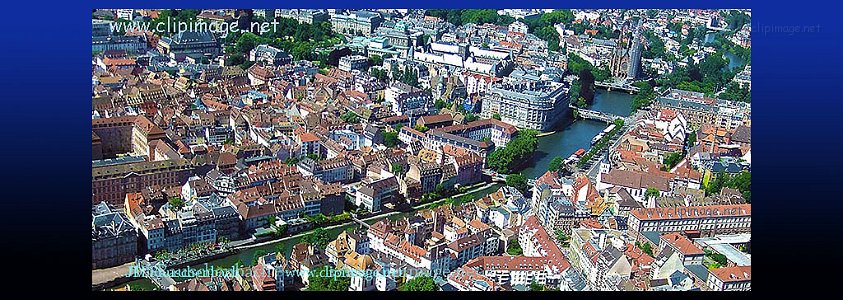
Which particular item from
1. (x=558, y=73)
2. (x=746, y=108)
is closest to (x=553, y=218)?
(x=746, y=108)

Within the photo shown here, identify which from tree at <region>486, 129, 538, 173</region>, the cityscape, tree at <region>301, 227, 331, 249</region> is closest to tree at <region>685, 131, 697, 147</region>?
the cityscape

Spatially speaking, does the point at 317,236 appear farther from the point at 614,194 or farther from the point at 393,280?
the point at 614,194

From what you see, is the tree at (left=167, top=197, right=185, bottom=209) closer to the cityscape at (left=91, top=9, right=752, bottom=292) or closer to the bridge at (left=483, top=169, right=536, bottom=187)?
the cityscape at (left=91, top=9, right=752, bottom=292)

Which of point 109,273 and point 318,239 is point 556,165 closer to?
point 318,239

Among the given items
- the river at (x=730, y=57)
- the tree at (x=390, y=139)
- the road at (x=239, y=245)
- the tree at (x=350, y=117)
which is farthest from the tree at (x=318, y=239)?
the river at (x=730, y=57)

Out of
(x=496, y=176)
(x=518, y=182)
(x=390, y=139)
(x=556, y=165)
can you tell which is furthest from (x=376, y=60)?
(x=518, y=182)

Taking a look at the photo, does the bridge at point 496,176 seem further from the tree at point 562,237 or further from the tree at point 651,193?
the tree at point 562,237
